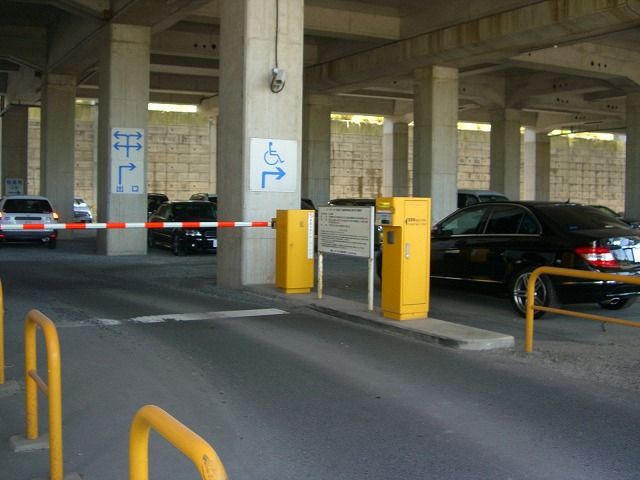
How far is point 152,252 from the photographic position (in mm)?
22531

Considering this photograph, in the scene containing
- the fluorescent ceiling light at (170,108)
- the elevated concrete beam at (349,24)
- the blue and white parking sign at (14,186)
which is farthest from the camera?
the fluorescent ceiling light at (170,108)

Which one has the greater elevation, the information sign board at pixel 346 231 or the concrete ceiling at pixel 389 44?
the concrete ceiling at pixel 389 44

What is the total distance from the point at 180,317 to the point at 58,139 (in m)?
20.6

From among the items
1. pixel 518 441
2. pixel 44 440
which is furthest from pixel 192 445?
pixel 518 441

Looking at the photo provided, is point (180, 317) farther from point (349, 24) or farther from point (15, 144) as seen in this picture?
point (15, 144)

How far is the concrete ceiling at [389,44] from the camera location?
20.8 meters

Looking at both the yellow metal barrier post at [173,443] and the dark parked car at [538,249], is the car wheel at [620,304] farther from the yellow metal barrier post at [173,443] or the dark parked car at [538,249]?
the yellow metal barrier post at [173,443]

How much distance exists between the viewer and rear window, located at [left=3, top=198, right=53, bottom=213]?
2203 cm

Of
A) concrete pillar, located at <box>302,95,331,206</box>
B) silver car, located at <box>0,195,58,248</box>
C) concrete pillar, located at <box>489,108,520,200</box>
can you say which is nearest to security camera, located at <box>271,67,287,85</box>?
silver car, located at <box>0,195,58,248</box>

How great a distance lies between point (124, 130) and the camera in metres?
21.1

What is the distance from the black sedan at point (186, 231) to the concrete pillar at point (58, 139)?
26.0 ft

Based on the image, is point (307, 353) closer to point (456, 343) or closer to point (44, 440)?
point (456, 343)

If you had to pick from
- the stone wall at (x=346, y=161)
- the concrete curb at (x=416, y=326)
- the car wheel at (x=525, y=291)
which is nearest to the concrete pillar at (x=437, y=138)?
the concrete curb at (x=416, y=326)

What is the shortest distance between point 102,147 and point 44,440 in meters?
17.3
